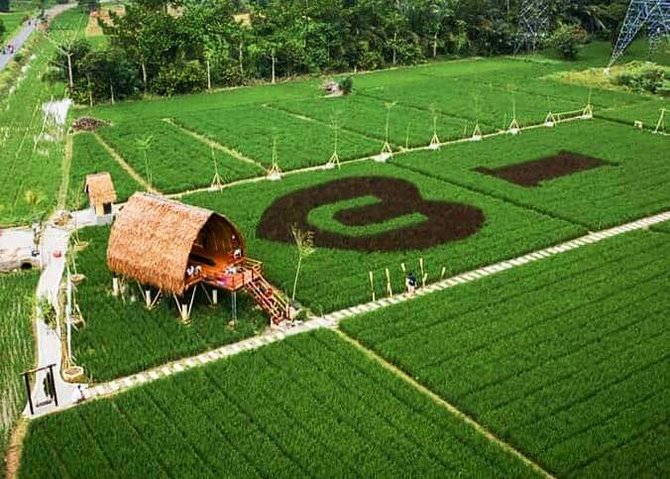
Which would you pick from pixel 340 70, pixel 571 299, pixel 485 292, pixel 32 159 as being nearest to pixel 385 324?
pixel 485 292

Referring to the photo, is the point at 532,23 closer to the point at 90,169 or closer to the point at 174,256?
the point at 90,169

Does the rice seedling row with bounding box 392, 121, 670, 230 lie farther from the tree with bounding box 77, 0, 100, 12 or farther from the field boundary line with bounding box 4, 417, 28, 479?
the tree with bounding box 77, 0, 100, 12

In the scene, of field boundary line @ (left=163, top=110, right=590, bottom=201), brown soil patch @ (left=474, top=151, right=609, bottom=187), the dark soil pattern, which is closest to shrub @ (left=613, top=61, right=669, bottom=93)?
field boundary line @ (left=163, top=110, right=590, bottom=201)

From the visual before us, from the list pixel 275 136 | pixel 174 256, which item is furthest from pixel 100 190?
pixel 275 136

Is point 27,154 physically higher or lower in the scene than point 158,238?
lower

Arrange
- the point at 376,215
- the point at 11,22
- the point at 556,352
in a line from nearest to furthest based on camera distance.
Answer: the point at 556,352, the point at 376,215, the point at 11,22

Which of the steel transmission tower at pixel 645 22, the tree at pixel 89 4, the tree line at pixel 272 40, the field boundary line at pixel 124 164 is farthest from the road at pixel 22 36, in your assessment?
the steel transmission tower at pixel 645 22
